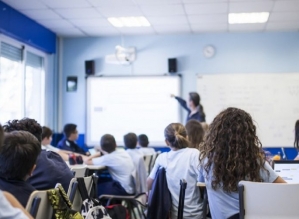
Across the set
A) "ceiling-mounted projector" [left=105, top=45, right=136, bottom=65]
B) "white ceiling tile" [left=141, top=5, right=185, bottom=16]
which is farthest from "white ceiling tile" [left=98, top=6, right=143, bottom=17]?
"ceiling-mounted projector" [left=105, top=45, right=136, bottom=65]

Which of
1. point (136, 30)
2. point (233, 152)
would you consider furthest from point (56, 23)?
point (233, 152)

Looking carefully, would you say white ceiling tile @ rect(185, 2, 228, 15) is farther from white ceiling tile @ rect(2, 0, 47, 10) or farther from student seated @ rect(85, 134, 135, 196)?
student seated @ rect(85, 134, 135, 196)

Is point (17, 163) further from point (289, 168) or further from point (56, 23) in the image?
point (56, 23)

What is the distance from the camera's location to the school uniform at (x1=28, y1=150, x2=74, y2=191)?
244 cm

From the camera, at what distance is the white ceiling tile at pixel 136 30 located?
270 inches

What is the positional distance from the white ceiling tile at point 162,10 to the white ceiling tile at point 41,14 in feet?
4.24

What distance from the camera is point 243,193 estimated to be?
2352 millimetres

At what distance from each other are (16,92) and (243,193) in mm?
4697

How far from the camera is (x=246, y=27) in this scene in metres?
6.73

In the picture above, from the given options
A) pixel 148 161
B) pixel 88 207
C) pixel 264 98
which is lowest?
pixel 148 161

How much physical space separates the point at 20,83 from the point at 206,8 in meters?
2.95

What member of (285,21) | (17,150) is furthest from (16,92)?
(17,150)

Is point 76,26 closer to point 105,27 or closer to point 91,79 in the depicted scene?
point 105,27

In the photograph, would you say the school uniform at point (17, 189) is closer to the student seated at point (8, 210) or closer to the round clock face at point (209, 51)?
the student seated at point (8, 210)
